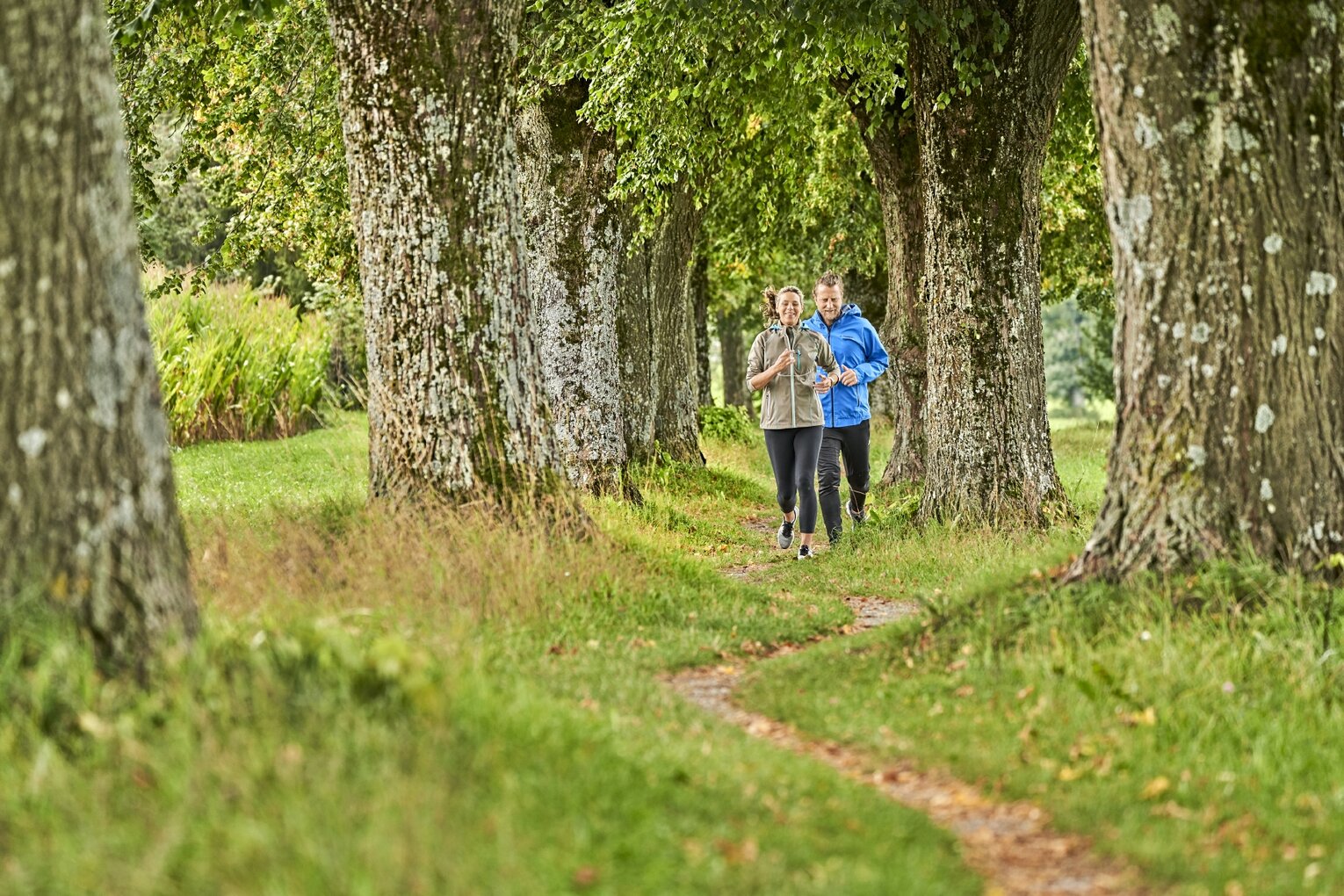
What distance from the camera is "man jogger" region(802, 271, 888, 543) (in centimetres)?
1144

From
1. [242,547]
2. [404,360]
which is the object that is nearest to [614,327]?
[404,360]

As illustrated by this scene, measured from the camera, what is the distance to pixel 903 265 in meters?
15.5

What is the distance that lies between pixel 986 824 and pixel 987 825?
0.01 meters

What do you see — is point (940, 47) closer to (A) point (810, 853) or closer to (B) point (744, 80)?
(B) point (744, 80)

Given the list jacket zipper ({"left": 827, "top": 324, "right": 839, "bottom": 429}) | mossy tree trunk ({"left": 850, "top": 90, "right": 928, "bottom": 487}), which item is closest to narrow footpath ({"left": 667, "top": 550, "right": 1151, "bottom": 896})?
jacket zipper ({"left": 827, "top": 324, "right": 839, "bottom": 429})

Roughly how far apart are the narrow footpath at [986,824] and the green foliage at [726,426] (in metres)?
16.3

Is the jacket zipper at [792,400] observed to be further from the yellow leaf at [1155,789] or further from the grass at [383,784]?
the yellow leaf at [1155,789]

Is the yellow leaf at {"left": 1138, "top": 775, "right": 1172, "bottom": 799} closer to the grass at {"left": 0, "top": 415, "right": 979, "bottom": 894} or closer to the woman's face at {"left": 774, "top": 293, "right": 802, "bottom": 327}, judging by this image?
the grass at {"left": 0, "top": 415, "right": 979, "bottom": 894}

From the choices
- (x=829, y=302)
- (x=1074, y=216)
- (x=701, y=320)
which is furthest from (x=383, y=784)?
(x=701, y=320)

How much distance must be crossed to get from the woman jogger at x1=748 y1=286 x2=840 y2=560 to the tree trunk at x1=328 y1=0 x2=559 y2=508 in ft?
9.85

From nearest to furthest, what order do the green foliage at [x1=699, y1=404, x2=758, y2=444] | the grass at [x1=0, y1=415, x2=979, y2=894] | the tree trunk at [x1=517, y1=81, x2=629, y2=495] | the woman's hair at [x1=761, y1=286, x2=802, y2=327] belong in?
the grass at [x1=0, y1=415, x2=979, y2=894] → the woman's hair at [x1=761, y1=286, x2=802, y2=327] → the tree trunk at [x1=517, y1=81, x2=629, y2=495] → the green foliage at [x1=699, y1=404, x2=758, y2=444]

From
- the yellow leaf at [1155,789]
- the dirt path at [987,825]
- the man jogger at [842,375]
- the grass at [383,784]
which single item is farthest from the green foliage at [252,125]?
the yellow leaf at [1155,789]

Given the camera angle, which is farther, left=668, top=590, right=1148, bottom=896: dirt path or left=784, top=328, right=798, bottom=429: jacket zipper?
left=784, top=328, right=798, bottom=429: jacket zipper

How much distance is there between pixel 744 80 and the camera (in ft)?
44.4
